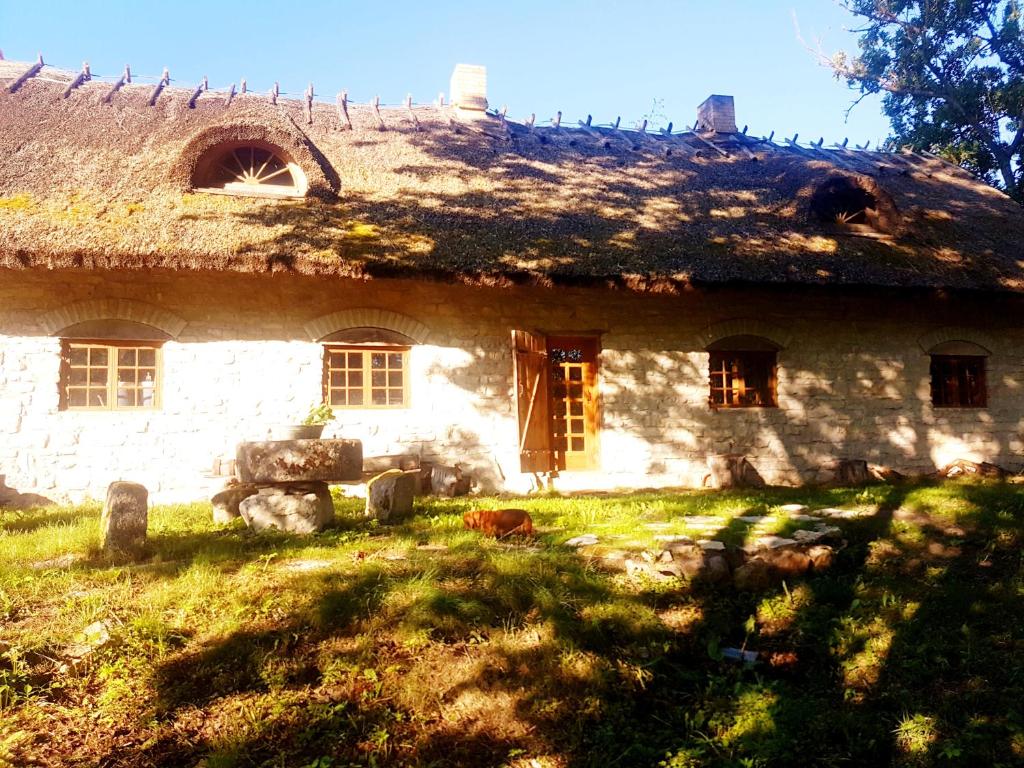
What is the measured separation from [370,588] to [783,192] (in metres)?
8.16

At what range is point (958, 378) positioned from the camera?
8977mm

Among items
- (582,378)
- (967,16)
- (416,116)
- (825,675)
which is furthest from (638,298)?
(967,16)

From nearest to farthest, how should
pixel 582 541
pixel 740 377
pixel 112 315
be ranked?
pixel 582 541 < pixel 112 315 < pixel 740 377

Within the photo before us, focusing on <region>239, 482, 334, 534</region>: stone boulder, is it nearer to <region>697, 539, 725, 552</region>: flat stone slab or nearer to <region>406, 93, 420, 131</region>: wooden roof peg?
<region>697, 539, 725, 552</region>: flat stone slab

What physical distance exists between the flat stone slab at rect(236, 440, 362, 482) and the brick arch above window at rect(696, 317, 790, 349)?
193 inches

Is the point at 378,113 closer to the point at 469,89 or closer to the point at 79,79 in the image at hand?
the point at 469,89

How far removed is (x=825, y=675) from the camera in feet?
11.2

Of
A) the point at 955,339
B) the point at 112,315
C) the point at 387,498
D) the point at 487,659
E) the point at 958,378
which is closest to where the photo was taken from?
the point at 487,659

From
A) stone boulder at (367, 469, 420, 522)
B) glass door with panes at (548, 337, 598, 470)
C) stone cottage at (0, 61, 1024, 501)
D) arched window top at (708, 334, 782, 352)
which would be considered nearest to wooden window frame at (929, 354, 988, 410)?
stone cottage at (0, 61, 1024, 501)

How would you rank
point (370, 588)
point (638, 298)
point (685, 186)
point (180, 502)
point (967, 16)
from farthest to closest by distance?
point (967, 16), point (685, 186), point (638, 298), point (180, 502), point (370, 588)

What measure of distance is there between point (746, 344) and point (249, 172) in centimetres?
617

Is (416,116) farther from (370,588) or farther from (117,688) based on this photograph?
(117,688)

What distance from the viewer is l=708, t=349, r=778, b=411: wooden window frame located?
8414mm

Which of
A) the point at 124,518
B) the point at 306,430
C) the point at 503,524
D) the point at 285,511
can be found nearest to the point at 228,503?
the point at 285,511
